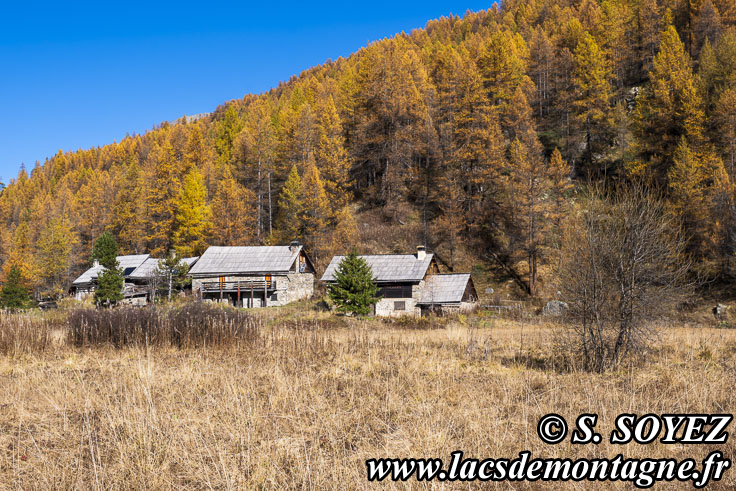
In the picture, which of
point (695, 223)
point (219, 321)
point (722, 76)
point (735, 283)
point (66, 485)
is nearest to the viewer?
point (66, 485)

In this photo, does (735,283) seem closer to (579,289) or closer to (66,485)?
(579,289)

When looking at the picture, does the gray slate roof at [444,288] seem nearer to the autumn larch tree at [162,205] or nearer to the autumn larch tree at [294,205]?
the autumn larch tree at [294,205]

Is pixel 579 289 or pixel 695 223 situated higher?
pixel 695 223

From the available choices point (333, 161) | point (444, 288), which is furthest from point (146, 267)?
point (444, 288)

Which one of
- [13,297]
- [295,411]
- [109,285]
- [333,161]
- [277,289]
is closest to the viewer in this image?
[295,411]

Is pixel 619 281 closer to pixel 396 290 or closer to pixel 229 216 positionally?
pixel 396 290

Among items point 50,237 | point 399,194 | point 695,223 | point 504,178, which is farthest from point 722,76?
point 50,237

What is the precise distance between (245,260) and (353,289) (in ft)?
56.7

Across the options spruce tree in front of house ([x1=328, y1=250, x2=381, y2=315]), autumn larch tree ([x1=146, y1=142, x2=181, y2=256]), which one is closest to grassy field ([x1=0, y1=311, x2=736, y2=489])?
spruce tree in front of house ([x1=328, y1=250, x2=381, y2=315])

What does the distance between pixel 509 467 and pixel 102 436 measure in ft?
14.9

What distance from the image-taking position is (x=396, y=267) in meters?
37.7

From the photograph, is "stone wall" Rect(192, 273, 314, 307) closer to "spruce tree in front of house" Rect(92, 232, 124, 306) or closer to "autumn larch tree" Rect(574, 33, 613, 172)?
"spruce tree in front of house" Rect(92, 232, 124, 306)

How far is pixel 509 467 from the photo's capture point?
4.23 meters

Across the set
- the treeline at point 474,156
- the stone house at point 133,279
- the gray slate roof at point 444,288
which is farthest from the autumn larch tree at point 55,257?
the gray slate roof at point 444,288
